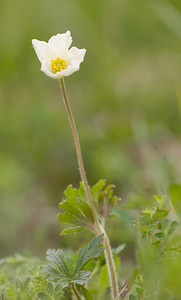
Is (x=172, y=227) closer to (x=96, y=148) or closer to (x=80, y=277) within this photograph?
(x=80, y=277)

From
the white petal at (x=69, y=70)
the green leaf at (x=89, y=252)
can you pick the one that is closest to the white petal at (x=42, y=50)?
the white petal at (x=69, y=70)

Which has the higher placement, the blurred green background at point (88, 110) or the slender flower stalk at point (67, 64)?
the blurred green background at point (88, 110)

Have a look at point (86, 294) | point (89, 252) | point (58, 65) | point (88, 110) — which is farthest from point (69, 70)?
point (88, 110)

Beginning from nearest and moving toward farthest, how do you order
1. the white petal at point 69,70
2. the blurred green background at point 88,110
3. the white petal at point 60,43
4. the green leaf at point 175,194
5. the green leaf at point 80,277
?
the green leaf at point 80,277, the white petal at point 69,70, the white petal at point 60,43, the green leaf at point 175,194, the blurred green background at point 88,110

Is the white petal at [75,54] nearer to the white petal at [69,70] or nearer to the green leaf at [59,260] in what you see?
the white petal at [69,70]

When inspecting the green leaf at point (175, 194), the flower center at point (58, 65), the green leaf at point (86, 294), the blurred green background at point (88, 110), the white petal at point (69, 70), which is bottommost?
the green leaf at point (86, 294)

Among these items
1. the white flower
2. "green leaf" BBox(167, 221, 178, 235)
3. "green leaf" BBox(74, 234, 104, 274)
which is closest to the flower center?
the white flower

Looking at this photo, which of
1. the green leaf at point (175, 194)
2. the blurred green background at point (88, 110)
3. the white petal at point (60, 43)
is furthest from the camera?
the blurred green background at point (88, 110)
